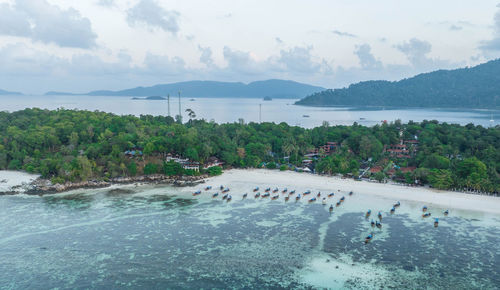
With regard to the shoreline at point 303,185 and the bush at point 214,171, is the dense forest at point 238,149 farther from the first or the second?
the bush at point 214,171

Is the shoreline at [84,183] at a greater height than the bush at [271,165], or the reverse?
the bush at [271,165]

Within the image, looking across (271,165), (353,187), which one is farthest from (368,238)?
(271,165)

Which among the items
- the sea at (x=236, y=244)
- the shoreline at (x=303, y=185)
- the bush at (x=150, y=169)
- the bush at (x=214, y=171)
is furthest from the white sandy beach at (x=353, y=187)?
the bush at (x=150, y=169)

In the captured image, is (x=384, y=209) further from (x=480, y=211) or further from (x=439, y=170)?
(x=439, y=170)

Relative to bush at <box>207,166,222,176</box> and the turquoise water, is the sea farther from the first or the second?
bush at <box>207,166,222,176</box>

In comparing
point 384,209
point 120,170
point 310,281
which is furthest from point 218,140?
point 310,281

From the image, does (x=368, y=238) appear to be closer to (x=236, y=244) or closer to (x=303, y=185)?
(x=236, y=244)

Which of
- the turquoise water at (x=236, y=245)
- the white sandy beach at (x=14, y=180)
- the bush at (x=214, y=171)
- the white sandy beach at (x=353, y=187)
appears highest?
the bush at (x=214, y=171)
